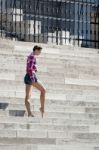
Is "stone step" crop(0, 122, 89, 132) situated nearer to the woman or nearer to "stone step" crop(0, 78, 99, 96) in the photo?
the woman

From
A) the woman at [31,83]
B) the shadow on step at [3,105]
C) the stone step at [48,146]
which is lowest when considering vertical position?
the stone step at [48,146]

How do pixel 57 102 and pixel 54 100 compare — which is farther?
pixel 54 100

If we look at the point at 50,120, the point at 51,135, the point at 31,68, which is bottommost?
the point at 51,135

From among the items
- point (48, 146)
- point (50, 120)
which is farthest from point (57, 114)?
point (48, 146)

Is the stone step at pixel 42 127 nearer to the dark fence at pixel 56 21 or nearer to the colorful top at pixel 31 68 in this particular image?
the colorful top at pixel 31 68

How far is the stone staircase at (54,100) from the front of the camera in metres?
12.2

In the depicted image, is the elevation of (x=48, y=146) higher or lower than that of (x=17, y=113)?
lower

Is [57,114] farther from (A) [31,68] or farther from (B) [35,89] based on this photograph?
(B) [35,89]

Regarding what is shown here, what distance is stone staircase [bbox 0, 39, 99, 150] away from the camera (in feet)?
40.0

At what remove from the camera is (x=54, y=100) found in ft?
46.6

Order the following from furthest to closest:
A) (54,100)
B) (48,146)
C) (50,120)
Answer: (54,100), (50,120), (48,146)

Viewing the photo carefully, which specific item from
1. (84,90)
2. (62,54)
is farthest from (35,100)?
(62,54)

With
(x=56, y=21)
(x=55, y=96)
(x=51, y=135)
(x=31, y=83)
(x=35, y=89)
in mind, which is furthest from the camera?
(x=56, y=21)

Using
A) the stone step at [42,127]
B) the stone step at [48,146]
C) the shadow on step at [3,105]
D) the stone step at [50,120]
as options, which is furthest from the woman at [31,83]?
the stone step at [48,146]
